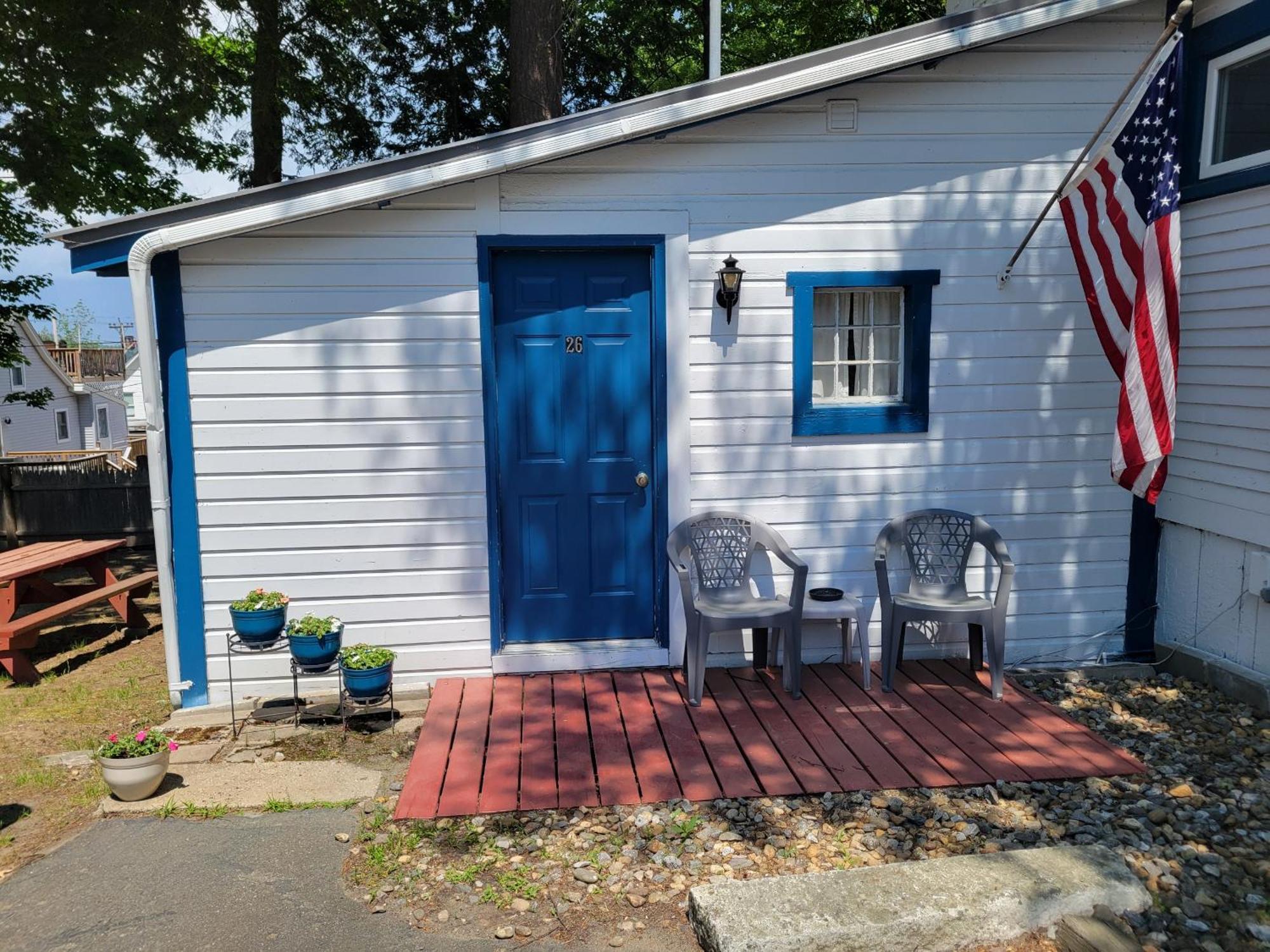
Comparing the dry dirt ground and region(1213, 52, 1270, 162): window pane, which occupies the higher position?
region(1213, 52, 1270, 162): window pane

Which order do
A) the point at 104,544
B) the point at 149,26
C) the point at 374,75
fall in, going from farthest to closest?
the point at 374,75
the point at 149,26
the point at 104,544

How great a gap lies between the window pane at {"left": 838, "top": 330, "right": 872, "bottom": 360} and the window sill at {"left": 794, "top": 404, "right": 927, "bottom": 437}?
0.95 ft

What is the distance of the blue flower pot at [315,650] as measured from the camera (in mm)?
4070

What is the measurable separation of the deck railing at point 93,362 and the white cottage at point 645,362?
3192 cm

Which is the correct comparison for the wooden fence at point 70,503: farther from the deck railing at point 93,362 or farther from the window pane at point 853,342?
the deck railing at point 93,362

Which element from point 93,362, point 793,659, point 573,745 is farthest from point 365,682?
point 93,362

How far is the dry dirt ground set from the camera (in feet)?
11.1

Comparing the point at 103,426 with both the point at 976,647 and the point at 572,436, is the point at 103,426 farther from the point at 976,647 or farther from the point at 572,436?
the point at 976,647

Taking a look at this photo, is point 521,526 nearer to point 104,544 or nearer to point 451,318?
point 451,318

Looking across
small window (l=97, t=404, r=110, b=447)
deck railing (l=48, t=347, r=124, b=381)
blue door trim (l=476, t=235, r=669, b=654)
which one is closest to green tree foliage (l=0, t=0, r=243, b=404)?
blue door trim (l=476, t=235, r=669, b=654)

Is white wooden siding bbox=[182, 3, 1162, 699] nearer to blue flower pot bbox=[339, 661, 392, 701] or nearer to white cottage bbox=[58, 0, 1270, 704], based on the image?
white cottage bbox=[58, 0, 1270, 704]

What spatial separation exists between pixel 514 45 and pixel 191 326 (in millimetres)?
4950

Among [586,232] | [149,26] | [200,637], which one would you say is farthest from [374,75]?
[200,637]

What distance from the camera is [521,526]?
459 cm
